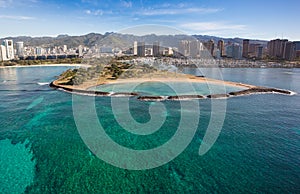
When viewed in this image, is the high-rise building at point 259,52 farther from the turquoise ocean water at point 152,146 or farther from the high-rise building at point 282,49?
the turquoise ocean water at point 152,146

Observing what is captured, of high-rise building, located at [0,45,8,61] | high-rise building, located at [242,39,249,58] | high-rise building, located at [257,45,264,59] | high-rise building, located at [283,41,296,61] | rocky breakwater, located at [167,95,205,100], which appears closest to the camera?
rocky breakwater, located at [167,95,205,100]

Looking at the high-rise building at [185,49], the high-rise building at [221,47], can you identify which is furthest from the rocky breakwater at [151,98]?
the high-rise building at [221,47]

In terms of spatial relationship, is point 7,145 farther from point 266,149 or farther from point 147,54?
point 147,54

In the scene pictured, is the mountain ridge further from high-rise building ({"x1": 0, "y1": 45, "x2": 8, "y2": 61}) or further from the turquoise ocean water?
high-rise building ({"x1": 0, "y1": 45, "x2": 8, "y2": 61})

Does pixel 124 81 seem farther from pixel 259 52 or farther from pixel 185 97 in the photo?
pixel 259 52

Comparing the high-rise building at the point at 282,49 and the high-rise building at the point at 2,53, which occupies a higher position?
the high-rise building at the point at 282,49

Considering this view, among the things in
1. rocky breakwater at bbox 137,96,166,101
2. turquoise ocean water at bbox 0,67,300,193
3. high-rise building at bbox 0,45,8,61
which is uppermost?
high-rise building at bbox 0,45,8,61

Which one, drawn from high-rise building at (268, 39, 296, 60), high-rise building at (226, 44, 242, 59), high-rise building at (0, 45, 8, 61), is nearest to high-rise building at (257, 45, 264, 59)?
high-rise building at (268, 39, 296, 60)

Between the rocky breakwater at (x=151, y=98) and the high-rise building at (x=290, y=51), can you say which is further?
the high-rise building at (x=290, y=51)
